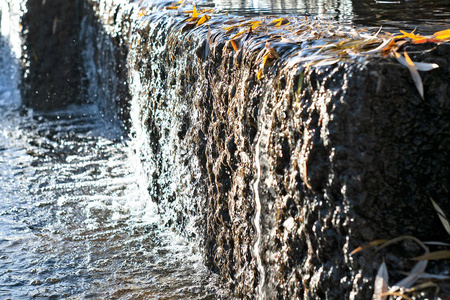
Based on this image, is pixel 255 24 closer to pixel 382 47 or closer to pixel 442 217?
pixel 382 47

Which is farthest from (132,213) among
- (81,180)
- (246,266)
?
(246,266)

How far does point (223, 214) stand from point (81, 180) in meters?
2.45

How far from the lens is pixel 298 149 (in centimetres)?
218

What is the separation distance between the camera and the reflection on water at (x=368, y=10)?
112 inches

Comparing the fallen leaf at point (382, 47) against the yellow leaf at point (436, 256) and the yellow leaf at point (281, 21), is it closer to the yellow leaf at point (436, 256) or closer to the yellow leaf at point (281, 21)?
the yellow leaf at point (436, 256)

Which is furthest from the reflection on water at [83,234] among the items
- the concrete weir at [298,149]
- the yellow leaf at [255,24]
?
the yellow leaf at [255,24]

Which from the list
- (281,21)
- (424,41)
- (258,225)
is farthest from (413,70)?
(281,21)

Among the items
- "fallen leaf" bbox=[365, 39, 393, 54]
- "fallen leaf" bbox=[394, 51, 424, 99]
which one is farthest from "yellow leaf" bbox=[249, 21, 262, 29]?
"fallen leaf" bbox=[394, 51, 424, 99]

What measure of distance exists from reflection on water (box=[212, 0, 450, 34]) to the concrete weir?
0.89ft

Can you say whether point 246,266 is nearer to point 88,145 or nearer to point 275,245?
point 275,245

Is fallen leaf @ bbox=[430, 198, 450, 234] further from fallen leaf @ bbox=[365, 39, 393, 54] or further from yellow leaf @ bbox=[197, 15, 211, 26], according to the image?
yellow leaf @ bbox=[197, 15, 211, 26]

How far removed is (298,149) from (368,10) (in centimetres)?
185

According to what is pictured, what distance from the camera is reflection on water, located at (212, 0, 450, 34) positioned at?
2857 mm

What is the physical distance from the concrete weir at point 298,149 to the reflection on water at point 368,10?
0.27 metres
